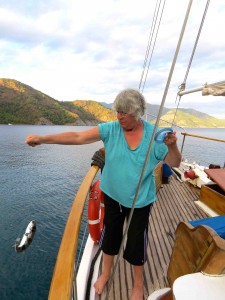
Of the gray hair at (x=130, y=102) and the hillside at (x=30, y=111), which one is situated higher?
the gray hair at (x=130, y=102)

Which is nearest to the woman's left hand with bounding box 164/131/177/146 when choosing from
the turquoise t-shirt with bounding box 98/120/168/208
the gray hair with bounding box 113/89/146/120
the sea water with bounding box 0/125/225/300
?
the turquoise t-shirt with bounding box 98/120/168/208

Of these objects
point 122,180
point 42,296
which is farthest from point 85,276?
point 42,296

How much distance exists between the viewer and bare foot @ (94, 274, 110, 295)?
2.45m

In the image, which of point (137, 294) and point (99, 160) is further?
point (99, 160)

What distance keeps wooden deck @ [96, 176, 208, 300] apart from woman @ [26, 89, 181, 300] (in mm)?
588

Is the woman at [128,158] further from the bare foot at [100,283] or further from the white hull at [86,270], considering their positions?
the white hull at [86,270]

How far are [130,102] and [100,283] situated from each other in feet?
6.32

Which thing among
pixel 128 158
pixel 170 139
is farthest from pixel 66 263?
pixel 170 139

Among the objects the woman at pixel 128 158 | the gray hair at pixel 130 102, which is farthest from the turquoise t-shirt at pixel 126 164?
the gray hair at pixel 130 102

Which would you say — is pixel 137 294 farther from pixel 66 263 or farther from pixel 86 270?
pixel 66 263

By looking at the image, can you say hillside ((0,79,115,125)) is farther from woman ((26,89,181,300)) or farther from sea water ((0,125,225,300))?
woman ((26,89,181,300))

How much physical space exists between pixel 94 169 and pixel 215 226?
4.91 feet

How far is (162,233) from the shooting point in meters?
3.92

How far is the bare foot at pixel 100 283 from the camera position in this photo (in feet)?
8.02
